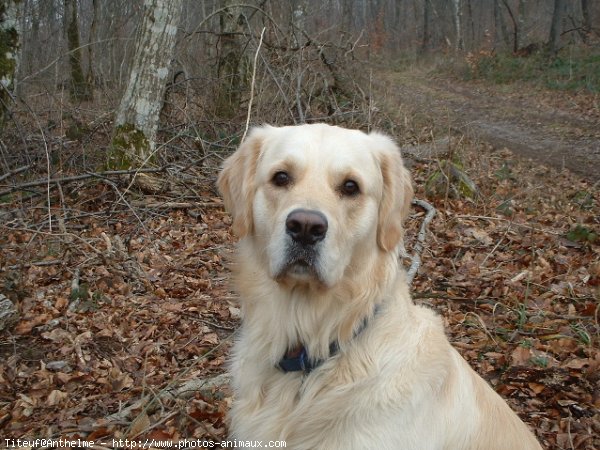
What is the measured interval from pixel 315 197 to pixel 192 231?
14.3 ft

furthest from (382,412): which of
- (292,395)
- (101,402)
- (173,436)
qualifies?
(101,402)

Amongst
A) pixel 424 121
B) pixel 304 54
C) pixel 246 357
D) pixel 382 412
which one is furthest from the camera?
pixel 424 121

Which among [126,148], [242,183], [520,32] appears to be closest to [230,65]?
[126,148]

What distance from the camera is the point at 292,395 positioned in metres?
2.47

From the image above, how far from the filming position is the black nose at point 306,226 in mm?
2238

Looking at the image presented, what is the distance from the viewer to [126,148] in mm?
7094

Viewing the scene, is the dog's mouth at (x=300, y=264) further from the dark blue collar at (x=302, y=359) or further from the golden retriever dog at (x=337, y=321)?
the dark blue collar at (x=302, y=359)

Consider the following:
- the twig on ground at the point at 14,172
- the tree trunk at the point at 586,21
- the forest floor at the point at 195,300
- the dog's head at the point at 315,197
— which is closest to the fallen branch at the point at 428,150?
the forest floor at the point at 195,300

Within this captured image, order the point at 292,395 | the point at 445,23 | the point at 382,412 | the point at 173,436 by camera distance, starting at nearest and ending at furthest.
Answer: the point at 382,412
the point at 292,395
the point at 173,436
the point at 445,23

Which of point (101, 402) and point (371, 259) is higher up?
point (371, 259)

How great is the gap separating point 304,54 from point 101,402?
Result: 6818mm

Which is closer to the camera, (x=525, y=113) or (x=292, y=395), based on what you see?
(x=292, y=395)

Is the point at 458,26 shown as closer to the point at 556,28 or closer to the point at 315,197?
the point at 556,28

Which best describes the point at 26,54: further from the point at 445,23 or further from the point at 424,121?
the point at 445,23
